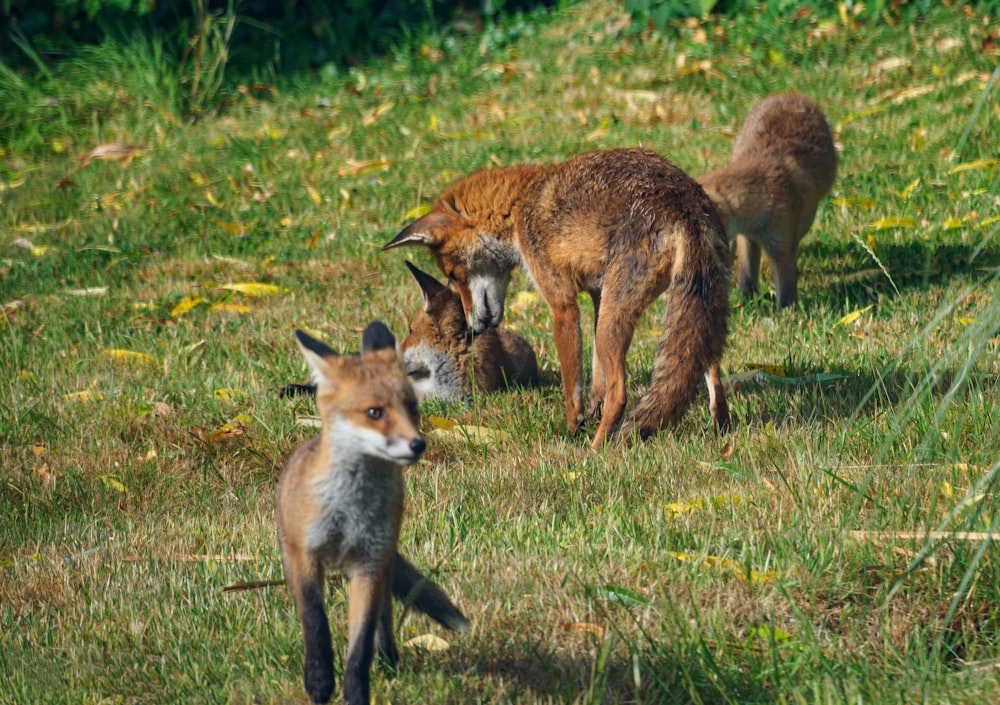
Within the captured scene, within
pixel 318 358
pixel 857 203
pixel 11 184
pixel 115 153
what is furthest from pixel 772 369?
pixel 11 184

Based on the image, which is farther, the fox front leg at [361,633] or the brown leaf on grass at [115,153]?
the brown leaf on grass at [115,153]

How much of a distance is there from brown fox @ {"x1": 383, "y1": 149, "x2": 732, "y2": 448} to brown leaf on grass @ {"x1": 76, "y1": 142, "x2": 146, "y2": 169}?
676 cm

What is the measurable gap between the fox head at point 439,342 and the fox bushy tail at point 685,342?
167cm

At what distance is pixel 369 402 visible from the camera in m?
2.84

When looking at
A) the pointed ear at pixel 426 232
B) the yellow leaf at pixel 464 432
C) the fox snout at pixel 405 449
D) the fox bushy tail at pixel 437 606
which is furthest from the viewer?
the pointed ear at pixel 426 232

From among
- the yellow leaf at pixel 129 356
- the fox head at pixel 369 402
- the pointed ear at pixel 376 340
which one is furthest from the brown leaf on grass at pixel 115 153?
the fox head at pixel 369 402

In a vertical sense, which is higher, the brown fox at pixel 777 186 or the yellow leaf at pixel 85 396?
the brown fox at pixel 777 186

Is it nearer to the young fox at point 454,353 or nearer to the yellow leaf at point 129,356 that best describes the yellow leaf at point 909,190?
the young fox at point 454,353

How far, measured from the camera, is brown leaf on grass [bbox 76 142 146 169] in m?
11.8

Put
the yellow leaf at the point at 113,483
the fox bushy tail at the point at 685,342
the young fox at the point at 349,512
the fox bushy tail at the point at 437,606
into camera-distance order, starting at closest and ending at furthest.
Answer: the young fox at the point at 349,512
the fox bushy tail at the point at 437,606
the fox bushy tail at the point at 685,342
the yellow leaf at the point at 113,483

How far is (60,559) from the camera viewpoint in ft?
14.9

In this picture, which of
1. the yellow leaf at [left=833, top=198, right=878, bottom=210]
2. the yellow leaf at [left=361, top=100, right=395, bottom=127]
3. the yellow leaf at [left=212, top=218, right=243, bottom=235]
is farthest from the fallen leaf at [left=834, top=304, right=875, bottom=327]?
the yellow leaf at [left=361, top=100, right=395, bottom=127]

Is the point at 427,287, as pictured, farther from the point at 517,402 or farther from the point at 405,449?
the point at 405,449

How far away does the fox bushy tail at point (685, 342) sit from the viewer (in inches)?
187
